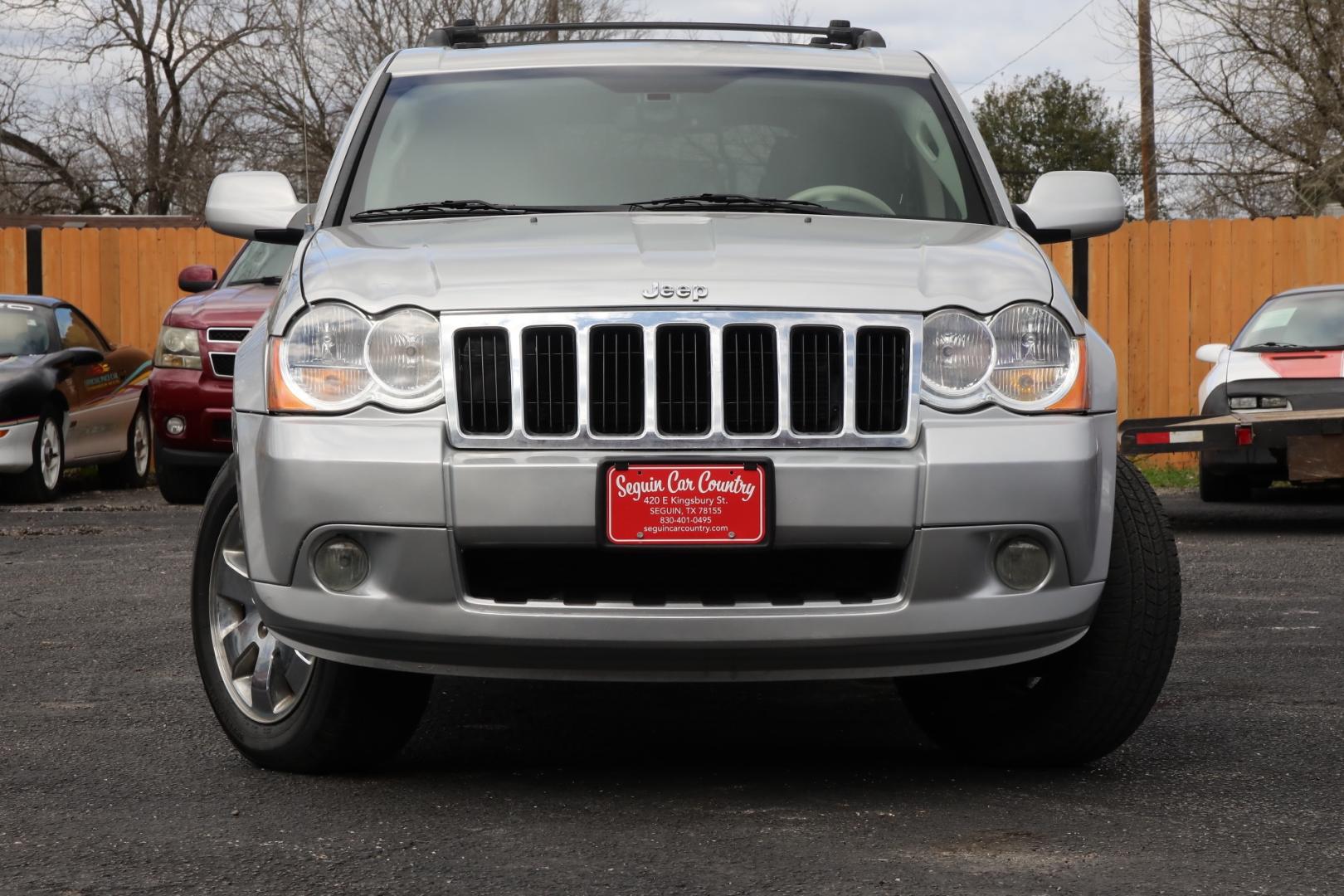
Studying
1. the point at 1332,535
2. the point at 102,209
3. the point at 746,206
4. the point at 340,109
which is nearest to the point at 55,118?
the point at 102,209

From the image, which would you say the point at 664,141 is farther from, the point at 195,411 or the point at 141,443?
the point at 141,443

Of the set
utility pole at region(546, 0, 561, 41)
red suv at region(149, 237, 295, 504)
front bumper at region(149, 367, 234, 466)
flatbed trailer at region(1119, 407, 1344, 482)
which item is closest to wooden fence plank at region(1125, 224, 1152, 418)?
flatbed trailer at region(1119, 407, 1344, 482)

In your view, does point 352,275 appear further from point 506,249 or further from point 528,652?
point 528,652

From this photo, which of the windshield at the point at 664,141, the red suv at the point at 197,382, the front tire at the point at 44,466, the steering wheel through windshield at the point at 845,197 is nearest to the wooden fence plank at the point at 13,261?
A: the front tire at the point at 44,466

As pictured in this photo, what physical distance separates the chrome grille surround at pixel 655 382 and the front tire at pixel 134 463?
10.8 meters

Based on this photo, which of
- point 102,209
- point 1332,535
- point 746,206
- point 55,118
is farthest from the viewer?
point 102,209

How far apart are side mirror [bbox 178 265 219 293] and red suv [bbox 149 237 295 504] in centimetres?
28

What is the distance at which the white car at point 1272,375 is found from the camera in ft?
34.6

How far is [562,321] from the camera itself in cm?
367

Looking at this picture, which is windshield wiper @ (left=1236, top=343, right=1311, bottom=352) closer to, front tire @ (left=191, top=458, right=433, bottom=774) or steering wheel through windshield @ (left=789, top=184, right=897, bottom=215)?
steering wheel through windshield @ (left=789, top=184, right=897, bottom=215)

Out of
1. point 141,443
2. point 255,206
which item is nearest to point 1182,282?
point 141,443

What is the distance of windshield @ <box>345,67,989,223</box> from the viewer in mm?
4754

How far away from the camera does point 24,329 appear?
12.8 m

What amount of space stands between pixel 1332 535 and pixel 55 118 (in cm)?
3356
